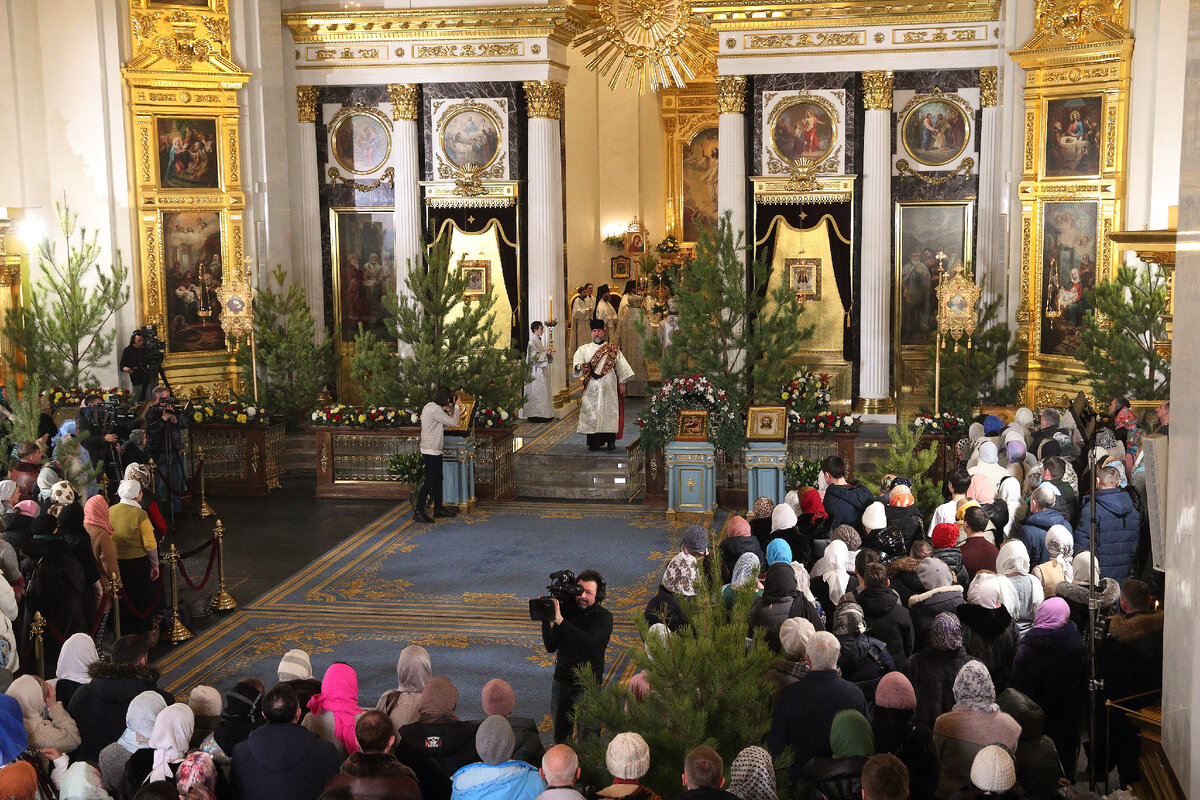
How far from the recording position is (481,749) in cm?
593

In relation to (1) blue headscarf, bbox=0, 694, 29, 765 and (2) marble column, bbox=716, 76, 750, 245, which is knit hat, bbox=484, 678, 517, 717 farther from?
(2) marble column, bbox=716, 76, 750, 245

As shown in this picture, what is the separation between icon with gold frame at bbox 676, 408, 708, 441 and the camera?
50.6ft

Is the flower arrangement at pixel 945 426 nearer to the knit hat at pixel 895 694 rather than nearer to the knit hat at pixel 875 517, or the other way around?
the knit hat at pixel 875 517

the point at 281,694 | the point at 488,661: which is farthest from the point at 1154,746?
the point at 488,661

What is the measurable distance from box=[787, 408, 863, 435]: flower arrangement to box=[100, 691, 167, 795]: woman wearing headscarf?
11153 mm

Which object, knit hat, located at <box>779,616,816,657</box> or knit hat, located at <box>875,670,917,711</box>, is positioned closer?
knit hat, located at <box>875,670,917,711</box>

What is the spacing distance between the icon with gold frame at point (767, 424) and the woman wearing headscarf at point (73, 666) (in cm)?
925

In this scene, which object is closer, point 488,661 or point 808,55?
→ point 488,661

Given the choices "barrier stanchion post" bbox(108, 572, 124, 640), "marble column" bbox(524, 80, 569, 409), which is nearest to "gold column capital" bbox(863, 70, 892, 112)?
"marble column" bbox(524, 80, 569, 409)

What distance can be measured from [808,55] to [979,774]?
16.2m

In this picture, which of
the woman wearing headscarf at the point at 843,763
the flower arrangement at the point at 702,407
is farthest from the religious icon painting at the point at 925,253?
the woman wearing headscarf at the point at 843,763

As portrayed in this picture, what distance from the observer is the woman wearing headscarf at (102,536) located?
10359 millimetres

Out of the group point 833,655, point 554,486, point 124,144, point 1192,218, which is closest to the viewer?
point 1192,218

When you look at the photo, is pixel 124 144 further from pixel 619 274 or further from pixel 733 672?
pixel 733 672
